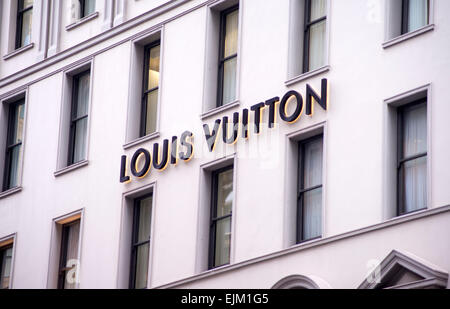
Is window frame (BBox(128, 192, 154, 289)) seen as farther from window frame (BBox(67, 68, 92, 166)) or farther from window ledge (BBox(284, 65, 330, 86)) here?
window ledge (BBox(284, 65, 330, 86))

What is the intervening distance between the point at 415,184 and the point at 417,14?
3774 mm

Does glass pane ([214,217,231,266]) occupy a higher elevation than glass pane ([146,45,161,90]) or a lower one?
lower

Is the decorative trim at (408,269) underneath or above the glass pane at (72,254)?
underneath

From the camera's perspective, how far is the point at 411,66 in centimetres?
3366

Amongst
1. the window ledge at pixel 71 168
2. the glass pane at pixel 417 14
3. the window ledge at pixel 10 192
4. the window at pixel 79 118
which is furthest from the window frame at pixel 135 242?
the glass pane at pixel 417 14

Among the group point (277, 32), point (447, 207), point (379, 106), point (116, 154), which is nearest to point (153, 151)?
point (116, 154)

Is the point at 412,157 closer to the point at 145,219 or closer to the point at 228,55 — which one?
the point at 228,55

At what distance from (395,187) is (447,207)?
2088mm

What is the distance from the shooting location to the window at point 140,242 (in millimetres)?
39500

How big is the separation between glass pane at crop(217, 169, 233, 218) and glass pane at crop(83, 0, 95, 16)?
818 centimetres

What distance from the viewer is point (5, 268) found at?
1736 inches

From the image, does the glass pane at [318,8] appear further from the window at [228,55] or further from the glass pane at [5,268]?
the glass pane at [5,268]

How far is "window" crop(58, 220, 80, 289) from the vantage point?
4147 centimetres

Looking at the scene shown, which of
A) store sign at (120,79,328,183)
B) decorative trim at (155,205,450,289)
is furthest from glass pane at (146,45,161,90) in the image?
decorative trim at (155,205,450,289)
